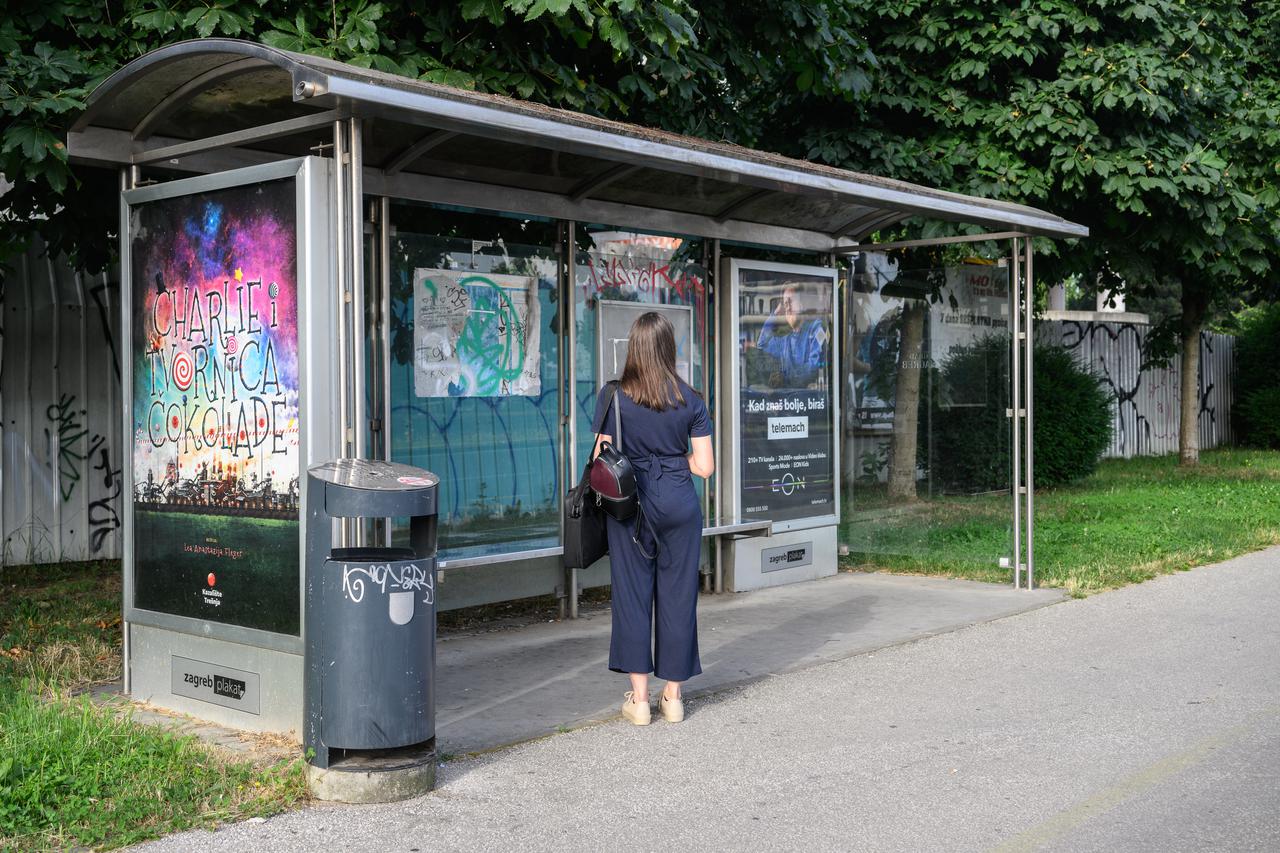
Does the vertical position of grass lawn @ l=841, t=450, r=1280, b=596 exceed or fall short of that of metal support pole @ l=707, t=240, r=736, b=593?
it falls short

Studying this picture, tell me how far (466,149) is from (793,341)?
360 cm

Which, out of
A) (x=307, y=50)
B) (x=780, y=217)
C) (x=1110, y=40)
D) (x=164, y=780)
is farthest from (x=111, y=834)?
(x=1110, y=40)

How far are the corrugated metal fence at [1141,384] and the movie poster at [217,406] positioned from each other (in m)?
16.7

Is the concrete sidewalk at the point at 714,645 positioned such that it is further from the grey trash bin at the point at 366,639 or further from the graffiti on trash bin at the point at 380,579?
the graffiti on trash bin at the point at 380,579

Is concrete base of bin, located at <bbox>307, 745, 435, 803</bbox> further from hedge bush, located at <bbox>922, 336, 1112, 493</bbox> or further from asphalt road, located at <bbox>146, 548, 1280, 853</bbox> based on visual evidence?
hedge bush, located at <bbox>922, 336, 1112, 493</bbox>

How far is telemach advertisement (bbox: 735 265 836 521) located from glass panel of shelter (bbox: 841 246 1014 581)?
41 centimetres

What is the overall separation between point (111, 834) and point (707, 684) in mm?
3225

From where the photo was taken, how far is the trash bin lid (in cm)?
500

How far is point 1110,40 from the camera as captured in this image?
12.8 meters

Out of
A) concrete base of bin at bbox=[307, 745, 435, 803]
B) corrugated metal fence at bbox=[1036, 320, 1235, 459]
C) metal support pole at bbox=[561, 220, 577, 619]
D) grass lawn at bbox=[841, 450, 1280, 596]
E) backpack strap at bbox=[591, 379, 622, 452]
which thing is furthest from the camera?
corrugated metal fence at bbox=[1036, 320, 1235, 459]

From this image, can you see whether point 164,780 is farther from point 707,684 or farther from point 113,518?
point 113,518

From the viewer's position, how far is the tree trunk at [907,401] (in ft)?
34.6

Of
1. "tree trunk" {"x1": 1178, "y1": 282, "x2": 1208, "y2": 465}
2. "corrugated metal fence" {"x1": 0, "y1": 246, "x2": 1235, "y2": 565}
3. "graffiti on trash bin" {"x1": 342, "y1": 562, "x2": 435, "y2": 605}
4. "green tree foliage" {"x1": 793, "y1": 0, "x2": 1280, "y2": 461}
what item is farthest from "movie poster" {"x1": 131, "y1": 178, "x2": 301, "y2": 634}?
"tree trunk" {"x1": 1178, "y1": 282, "x2": 1208, "y2": 465}

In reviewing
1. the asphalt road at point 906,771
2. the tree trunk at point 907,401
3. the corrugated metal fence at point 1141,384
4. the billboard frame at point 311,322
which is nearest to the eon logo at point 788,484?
the tree trunk at point 907,401
